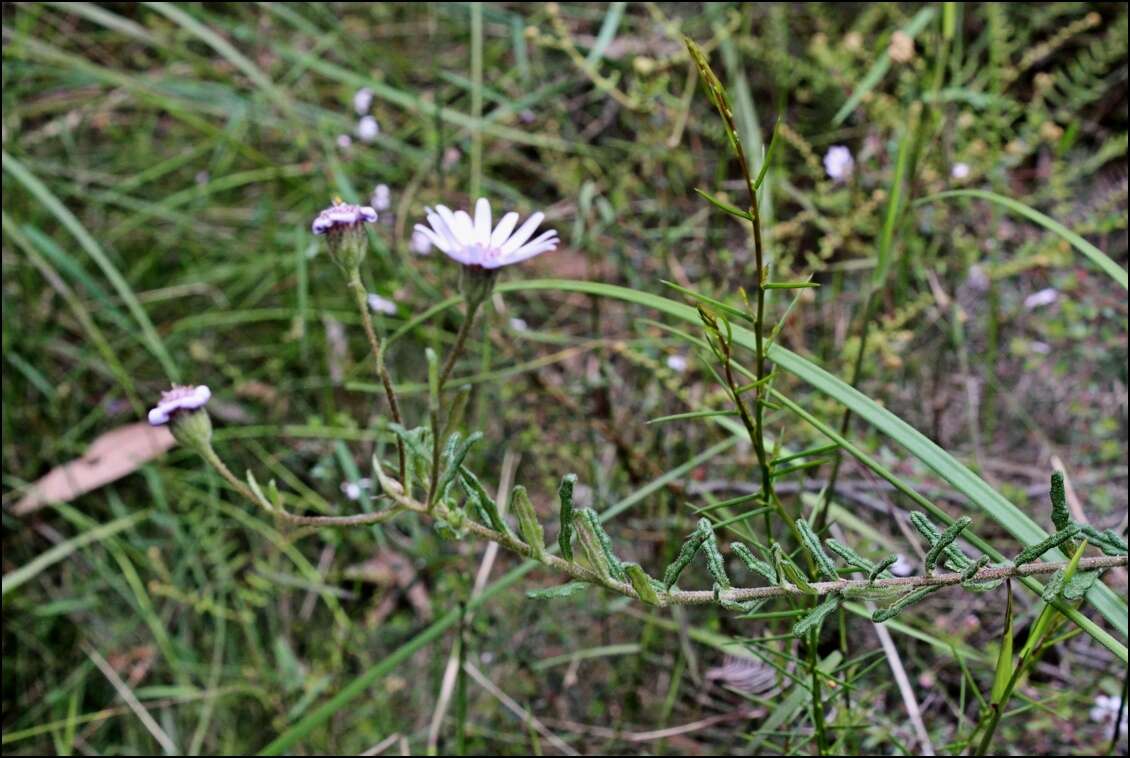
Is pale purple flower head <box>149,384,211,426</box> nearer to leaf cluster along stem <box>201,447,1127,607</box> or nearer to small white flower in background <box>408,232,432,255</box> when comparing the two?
leaf cluster along stem <box>201,447,1127,607</box>

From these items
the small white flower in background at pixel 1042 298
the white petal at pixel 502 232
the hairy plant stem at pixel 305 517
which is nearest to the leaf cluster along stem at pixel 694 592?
the hairy plant stem at pixel 305 517

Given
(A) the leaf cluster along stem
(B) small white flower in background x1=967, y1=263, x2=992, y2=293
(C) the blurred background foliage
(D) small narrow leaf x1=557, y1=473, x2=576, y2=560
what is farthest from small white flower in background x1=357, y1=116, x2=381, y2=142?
(D) small narrow leaf x1=557, y1=473, x2=576, y2=560

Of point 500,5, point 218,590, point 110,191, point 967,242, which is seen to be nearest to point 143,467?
point 218,590

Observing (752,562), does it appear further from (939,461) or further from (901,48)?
(901,48)

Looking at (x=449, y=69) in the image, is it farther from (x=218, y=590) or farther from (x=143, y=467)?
(x=218, y=590)

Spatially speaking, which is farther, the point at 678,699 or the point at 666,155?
the point at 666,155

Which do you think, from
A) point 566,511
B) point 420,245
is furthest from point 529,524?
point 420,245

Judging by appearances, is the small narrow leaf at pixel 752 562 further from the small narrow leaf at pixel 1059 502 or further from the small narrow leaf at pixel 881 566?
the small narrow leaf at pixel 1059 502
